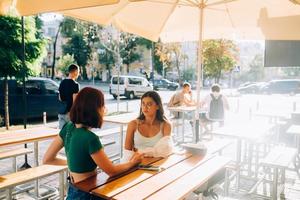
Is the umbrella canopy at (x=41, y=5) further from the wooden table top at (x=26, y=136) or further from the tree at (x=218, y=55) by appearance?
the tree at (x=218, y=55)

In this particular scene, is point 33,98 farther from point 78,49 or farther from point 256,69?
point 256,69

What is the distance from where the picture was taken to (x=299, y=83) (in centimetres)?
3197

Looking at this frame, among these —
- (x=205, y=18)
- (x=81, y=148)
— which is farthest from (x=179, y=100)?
(x=81, y=148)

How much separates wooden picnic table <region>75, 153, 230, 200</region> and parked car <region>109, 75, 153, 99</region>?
72.0 ft

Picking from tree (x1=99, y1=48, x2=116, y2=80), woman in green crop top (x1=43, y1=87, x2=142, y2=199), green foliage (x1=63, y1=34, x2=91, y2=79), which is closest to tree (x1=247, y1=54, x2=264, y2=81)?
tree (x1=99, y1=48, x2=116, y2=80)

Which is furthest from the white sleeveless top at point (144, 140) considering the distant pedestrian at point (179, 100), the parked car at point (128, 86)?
the parked car at point (128, 86)

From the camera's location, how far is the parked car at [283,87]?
3234cm

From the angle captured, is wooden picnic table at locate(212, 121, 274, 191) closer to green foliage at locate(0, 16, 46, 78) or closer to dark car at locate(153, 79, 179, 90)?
green foliage at locate(0, 16, 46, 78)

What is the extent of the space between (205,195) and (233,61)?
22.6 m

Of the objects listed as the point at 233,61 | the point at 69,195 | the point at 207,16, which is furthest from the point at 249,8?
the point at 233,61

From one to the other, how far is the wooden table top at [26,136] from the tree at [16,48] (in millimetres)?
5023

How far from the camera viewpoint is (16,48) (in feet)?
32.5

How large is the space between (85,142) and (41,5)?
157 cm

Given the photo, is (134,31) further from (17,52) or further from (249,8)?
(17,52)
